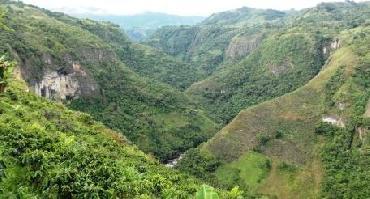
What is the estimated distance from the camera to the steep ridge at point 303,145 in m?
122

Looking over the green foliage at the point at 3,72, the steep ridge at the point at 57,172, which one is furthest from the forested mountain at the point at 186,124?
the green foliage at the point at 3,72

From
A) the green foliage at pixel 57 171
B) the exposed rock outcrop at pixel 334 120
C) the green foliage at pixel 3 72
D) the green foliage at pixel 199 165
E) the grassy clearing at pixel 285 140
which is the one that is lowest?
the green foliage at pixel 199 165

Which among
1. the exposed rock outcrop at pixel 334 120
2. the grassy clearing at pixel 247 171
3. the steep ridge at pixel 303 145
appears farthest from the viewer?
the exposed rock outcrop at pixel 334 120

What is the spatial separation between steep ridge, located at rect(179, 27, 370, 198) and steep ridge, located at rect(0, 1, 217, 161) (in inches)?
902

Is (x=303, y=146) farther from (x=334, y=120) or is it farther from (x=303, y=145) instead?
(x=334, y=120)

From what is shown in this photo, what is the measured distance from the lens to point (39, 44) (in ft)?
513

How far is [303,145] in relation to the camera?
133875 mm

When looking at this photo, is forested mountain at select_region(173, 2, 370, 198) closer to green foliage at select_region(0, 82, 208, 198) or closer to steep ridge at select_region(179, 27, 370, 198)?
steep ridge at select_region(179, 27, 370, 198)

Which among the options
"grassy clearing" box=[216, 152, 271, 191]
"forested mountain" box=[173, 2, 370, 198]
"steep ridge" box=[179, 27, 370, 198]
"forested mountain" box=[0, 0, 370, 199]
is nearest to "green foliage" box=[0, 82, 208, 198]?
"forested mountain" box=[0, 0, 370, 199]

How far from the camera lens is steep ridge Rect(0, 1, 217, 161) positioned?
151625 millimetres

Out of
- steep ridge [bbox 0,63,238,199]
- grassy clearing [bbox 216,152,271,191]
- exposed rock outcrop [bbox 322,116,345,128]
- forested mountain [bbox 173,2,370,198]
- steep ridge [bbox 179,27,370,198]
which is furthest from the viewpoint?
exposed rock outcrop [bbox 322,116,345,128]

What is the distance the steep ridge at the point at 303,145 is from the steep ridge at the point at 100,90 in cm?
2291

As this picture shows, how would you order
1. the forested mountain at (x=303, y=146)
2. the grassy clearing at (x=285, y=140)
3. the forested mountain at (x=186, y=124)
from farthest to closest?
the grassy clearing at (x=285, y=140), the forested mountain at (x=303, y=146), the forested mountain at (x=186, y=124)

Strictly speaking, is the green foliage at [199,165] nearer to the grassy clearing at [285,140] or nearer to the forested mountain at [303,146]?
the forested mountain at [303,146]
